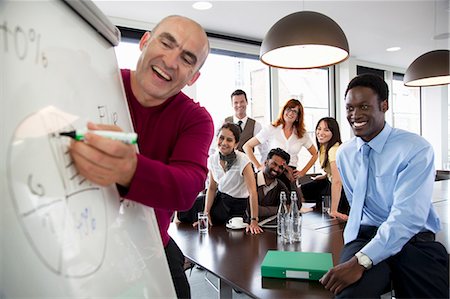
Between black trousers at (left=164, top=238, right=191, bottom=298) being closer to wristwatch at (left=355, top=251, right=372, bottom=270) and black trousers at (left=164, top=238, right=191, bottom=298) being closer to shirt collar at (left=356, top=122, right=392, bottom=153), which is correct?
wristwatch at (left=355, top=251, right=372, bottom=270)

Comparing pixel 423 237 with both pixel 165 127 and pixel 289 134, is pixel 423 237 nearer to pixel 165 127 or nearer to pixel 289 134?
pixel 165 127

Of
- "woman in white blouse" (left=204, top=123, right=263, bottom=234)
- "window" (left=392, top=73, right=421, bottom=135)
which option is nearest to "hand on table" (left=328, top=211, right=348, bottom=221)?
"woman in white blouse" (left=204, top=123, right=263, bottom=234)

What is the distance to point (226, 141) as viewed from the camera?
240 centimetres

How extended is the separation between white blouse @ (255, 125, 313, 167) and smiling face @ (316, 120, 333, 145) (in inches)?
9.9

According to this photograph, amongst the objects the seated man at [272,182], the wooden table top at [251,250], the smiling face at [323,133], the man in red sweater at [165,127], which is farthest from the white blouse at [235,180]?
the man in red sweater at [165,127]

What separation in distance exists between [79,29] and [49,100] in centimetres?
20

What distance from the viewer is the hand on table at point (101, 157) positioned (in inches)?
19.1

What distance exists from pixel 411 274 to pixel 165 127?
117cm

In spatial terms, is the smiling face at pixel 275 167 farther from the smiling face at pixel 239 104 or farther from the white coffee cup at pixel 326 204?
the smiling face at pixel 239 104

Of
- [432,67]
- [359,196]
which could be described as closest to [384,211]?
[359,196]

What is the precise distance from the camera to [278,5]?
11.9ft

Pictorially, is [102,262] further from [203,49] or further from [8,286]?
[203,49]

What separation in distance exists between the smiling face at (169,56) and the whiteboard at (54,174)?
0.12 meters

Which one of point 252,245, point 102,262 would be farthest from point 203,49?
point 252,245
